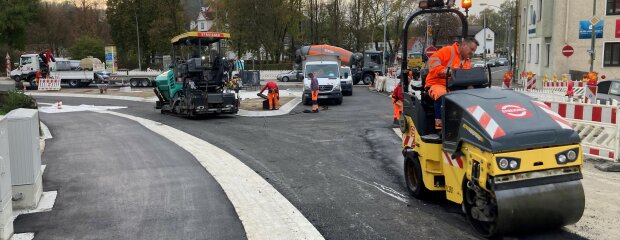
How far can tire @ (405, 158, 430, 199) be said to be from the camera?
22.4 ft

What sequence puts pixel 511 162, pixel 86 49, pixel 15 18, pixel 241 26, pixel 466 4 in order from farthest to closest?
pixel 86 49
pixel 241 26
pixel 15 18
pixel 466 4
pixel 511 162

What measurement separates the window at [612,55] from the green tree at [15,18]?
44.3m

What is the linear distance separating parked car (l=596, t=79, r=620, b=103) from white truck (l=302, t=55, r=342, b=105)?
10426 mm

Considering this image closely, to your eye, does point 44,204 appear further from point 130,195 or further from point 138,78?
point 138,78

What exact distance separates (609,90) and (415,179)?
12025mm

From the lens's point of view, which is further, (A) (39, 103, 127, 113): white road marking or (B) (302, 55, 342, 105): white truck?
(B) (302, 55, 342, 105): white truck

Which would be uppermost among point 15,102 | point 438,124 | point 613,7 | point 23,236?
point 613,7

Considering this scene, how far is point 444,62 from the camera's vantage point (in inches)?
261

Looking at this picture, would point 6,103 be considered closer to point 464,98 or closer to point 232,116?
point 232,116

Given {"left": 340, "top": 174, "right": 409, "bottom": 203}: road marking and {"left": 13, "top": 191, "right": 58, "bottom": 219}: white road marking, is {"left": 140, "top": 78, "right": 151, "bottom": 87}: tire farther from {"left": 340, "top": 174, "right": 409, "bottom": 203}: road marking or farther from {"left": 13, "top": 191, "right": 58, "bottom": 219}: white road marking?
{"left": 340, "top": 174, "right": 409, "bottom": 203}: road marking

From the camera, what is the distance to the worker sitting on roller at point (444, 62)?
652 cm

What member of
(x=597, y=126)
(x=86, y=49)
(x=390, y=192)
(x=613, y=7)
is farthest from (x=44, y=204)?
(x=86, y=49)

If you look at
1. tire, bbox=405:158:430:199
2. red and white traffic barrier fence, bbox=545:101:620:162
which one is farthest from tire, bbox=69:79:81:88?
tire, bbox=405:158:430:199

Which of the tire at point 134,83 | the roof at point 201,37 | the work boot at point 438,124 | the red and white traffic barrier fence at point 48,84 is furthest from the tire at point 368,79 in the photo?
the work boot at point 438,124
